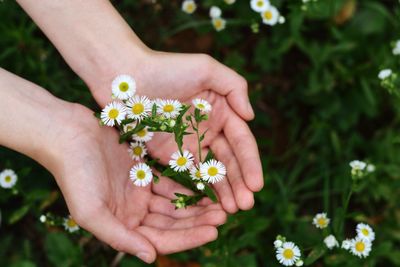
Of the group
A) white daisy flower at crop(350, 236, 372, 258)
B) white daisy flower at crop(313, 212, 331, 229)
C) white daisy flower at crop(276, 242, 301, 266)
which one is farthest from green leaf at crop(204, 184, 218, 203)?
white daisy flower at crop(350, 236, 372, 258)

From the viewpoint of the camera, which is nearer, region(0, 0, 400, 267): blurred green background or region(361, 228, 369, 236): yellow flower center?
region(361, 228, 369, 236): yellow flower center

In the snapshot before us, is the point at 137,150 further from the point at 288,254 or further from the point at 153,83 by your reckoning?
the point at 288,254

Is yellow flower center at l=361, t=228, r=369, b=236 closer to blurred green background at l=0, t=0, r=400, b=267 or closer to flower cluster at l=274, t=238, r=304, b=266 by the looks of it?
blurred green background at l=0, t=0, r=400, b=267

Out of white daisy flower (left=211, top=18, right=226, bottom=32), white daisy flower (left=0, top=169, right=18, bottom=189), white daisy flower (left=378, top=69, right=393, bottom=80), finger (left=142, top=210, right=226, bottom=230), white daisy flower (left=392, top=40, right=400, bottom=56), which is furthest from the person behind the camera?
white daisy flower (left=211, top=18, right=226, bottom=32)

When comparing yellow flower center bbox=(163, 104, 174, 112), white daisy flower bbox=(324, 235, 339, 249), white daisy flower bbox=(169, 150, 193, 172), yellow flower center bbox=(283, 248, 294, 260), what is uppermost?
yellow flower center bbox=(163, 104, 174, 112)

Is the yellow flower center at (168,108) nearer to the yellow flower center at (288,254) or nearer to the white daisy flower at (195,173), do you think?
the white daisy flower at (195,173)

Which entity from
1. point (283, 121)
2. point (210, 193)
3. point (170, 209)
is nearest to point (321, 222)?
point (210, 193)

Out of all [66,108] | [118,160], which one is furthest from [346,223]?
[66,108]
